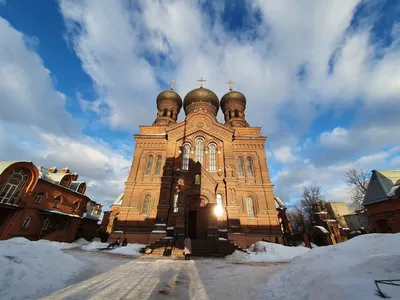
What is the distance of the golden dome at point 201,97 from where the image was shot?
2955cm

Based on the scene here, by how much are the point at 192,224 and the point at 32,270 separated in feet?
41.9

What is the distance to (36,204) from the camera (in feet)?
62.2

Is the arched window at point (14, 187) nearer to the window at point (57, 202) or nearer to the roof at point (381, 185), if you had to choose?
the window at point (57, 202)

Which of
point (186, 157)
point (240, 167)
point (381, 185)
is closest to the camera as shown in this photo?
point (381, 185)

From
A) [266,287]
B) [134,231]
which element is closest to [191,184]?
[134,231]

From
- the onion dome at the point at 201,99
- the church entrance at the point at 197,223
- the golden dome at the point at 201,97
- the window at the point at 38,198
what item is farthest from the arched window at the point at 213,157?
the window at the point at 38,198

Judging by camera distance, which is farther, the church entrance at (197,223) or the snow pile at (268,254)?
the church entrance at (197,223)

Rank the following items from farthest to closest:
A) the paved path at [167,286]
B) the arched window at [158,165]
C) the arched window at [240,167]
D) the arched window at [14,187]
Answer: the arched window at [240,167] → the arched window at [158,165] → the arched window at [14,187] → the paved path at [167,286]

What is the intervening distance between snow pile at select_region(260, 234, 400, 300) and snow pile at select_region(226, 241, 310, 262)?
22.6 feet

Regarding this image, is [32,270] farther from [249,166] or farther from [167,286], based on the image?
[249,166]

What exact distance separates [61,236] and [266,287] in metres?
25.0

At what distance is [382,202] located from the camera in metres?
18.0

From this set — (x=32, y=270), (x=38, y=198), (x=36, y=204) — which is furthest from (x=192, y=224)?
(x=38, y=198)

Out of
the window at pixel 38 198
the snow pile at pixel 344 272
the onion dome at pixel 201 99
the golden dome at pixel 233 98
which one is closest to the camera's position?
the snow pile at pixel 344 272
